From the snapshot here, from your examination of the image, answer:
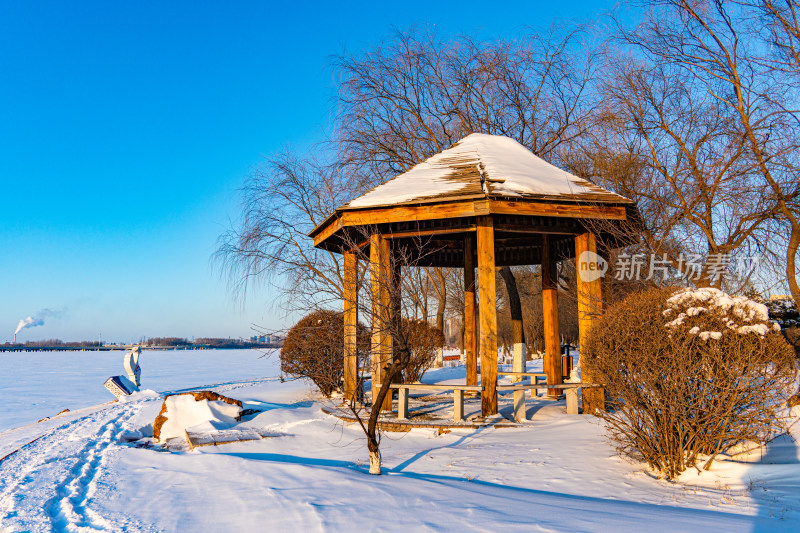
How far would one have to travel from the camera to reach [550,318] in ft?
38.2

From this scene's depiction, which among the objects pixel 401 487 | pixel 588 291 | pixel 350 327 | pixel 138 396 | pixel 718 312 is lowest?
pixel 138 396

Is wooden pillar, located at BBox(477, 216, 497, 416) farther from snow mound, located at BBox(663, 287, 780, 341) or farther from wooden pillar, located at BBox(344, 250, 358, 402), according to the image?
snow mound, located at BBox(663, 287, 780, 341)

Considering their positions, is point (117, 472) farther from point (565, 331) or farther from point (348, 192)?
point (565, 331)

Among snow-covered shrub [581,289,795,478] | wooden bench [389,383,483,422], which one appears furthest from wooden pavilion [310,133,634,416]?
snow-covered shrub [581,289,795,478]

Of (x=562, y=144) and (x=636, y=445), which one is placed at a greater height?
(x=562, y=144)

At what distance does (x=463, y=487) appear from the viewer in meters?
5.20

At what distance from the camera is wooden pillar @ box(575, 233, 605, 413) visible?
9064 mm

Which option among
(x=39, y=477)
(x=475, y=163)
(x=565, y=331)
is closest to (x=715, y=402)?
(x=475, y=163)

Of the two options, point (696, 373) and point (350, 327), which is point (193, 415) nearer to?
point (350, 327)

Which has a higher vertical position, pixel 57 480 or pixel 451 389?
pixel 451 389

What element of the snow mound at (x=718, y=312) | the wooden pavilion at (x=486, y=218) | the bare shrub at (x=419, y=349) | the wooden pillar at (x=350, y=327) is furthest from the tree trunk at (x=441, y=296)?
the snow mound at (x=718, y=312)

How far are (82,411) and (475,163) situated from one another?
12.1 meters

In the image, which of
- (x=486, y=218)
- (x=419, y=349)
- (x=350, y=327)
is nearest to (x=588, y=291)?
(x=486, y=218)

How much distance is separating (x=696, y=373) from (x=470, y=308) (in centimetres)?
781
